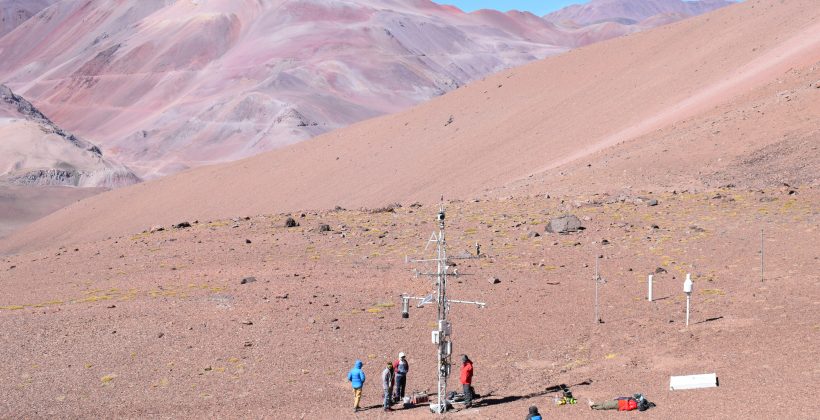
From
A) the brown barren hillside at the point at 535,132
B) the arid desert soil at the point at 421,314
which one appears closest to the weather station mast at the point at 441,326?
the arid desert soil at the point at 421,314

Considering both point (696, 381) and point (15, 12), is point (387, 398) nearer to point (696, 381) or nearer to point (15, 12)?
point (696, 381)

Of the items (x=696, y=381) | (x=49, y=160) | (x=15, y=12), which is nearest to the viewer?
(x=696, y=381)

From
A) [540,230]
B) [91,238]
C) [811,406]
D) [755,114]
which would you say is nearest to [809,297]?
[811,406]

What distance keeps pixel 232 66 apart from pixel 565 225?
100m

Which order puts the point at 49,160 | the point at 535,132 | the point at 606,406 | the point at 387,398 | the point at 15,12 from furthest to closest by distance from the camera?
1. the point at 15,12
2. the point at 49,160
3. the point at 535,132
4. the point at 387,398
5. the point at 606,406

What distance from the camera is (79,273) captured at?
2744 centimetres

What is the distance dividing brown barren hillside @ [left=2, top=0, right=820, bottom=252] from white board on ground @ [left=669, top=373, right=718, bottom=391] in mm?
17830

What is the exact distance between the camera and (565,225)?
1089 inches

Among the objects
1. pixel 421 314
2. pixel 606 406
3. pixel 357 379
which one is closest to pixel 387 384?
pixel 357 379

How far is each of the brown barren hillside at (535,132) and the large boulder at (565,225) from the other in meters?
5.72

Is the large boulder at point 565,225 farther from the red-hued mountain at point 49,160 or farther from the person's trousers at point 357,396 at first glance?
the red-hued mountain at point 49,160

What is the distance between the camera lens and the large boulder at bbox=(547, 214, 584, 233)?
2762 centimetres

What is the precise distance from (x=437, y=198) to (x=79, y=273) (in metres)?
16.1

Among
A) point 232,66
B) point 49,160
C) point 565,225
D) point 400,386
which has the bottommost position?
point 400,386
